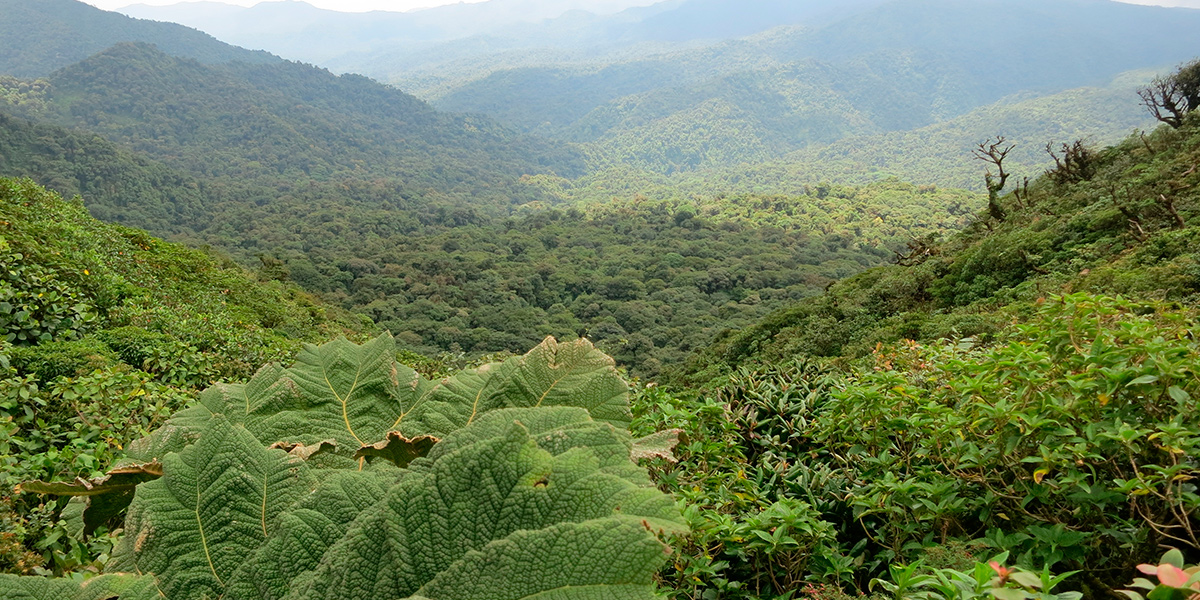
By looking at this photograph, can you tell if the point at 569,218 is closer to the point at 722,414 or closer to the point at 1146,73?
the point at 722,414

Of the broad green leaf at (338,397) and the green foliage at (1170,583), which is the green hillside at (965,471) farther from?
the broad green leaf at (338,397)

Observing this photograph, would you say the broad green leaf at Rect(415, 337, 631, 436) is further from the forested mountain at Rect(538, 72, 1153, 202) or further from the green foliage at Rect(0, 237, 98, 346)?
the forested mountain at Rect(538, 72, 1153, 202)

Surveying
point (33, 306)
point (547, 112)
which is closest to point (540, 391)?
point (33, 306)

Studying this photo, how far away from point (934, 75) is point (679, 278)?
614 ft

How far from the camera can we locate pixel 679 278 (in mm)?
43156

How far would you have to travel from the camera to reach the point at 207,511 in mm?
939

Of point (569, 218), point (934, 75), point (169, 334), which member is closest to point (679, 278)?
point (569, 218)

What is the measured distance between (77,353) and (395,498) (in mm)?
5062

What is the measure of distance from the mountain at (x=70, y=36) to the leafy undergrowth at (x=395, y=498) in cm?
17601

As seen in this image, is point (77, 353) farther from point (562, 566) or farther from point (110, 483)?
point (562, 566)

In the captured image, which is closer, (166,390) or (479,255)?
(166,390)

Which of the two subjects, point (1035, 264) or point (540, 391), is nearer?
point (540, 391)

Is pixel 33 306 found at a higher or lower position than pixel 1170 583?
lower

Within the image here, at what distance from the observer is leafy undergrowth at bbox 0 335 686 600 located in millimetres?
708
